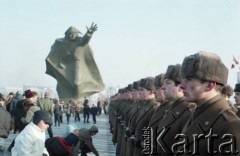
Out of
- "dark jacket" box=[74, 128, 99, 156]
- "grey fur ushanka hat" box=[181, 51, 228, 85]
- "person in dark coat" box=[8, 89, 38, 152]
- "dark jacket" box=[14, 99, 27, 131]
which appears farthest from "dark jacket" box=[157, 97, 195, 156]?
"dark jacket" box=[14, 99, 27, 131]

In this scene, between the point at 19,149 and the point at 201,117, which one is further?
the point at 19,149

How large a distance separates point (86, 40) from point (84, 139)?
116 feet

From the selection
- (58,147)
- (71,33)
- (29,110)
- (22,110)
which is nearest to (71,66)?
(71,33)

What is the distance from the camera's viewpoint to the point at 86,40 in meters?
42.7

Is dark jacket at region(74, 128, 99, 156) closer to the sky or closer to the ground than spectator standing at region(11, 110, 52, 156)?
closer to the ground

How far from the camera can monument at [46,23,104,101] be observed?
145ft

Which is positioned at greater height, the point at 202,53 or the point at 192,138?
the point at 202,53

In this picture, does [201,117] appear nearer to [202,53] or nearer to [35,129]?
[202,53]

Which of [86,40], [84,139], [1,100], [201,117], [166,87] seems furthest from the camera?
[86,40]

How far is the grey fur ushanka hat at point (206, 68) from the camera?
134 inches

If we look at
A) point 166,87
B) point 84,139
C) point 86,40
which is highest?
point 86,40

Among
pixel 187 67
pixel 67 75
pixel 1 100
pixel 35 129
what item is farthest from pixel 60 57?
pixel 187 67

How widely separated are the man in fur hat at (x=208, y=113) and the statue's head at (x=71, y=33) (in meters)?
40.5

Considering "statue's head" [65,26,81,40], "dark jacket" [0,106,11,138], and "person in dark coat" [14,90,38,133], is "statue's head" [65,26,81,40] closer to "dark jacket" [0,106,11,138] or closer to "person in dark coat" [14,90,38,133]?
"person in dark coat" [14,90,38,133]
